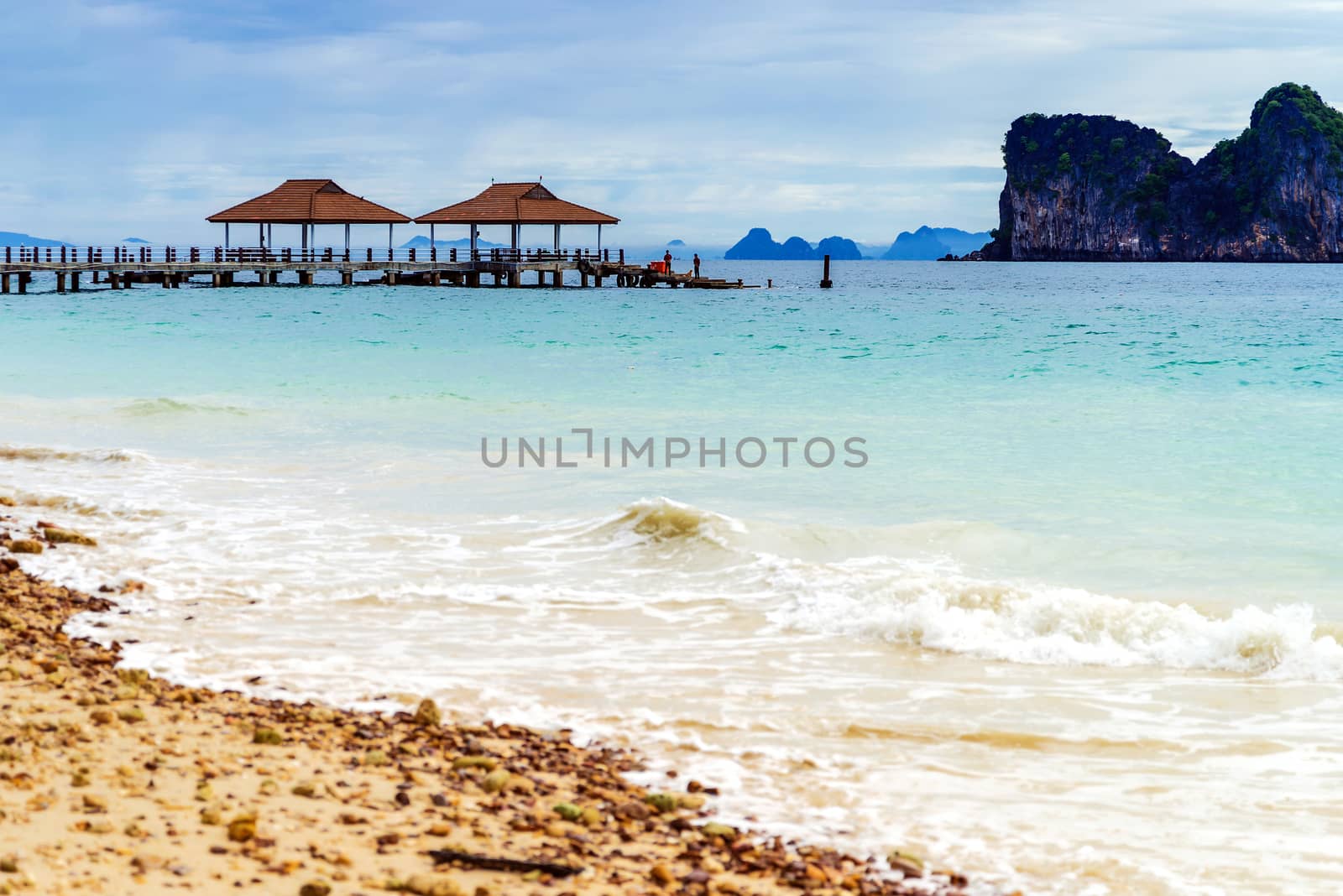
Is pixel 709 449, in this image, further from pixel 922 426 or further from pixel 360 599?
pixel 360 599

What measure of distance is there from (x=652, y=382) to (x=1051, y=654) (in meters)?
14.2

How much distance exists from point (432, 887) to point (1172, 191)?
17979cm

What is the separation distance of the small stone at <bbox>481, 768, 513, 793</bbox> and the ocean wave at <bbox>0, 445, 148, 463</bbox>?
8.17 m

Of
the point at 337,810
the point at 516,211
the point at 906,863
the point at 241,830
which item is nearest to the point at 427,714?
the point at 337,810

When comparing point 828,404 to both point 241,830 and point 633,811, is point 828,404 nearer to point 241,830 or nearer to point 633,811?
point 633,811

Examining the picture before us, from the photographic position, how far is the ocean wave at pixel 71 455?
36.2ft

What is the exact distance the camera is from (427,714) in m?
4.54

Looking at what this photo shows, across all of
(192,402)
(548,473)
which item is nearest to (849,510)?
(548,473)

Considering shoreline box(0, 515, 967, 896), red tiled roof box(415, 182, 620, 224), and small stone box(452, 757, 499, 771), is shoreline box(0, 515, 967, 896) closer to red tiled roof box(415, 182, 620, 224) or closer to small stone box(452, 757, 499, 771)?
small stone box(452, 757, 499, 771)

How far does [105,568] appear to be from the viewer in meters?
6.88

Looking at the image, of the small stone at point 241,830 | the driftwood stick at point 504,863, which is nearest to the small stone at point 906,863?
the driftwood stick at point 504,863

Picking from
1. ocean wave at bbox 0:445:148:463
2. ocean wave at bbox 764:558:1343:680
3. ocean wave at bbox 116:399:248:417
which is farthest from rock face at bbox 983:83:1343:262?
ocean wave at bbox 764:558:1343:680

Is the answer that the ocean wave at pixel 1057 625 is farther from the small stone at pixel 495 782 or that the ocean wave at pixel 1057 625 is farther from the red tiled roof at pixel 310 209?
the red tiled roof at pixel 310 209

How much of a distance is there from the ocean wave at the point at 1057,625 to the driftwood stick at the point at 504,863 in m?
2.97
